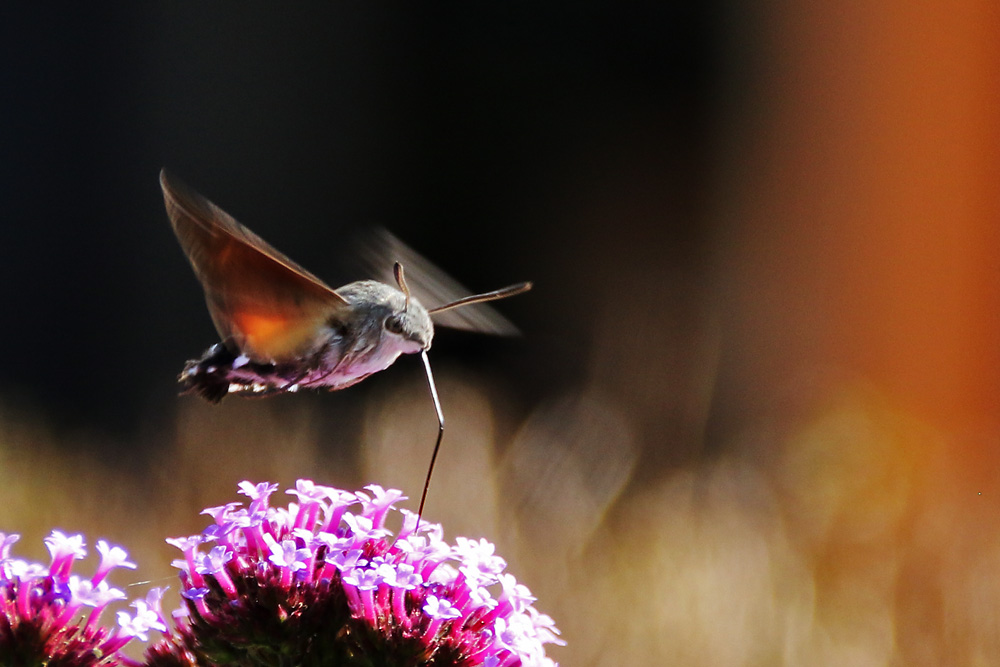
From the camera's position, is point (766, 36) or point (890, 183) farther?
point (766, 36)

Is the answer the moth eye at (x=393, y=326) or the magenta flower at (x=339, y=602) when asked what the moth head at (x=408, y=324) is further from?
the magenta flower at (x=339, y=602)

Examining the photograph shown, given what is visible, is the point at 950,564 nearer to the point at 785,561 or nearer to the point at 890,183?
the point at 785,561

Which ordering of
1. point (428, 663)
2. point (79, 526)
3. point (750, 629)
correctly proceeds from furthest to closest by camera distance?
point (79, 526) → point (750, 629) → point (428, 663)

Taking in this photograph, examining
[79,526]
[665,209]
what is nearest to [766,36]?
[665,209]

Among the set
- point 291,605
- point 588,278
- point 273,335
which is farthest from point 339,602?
point 588,278

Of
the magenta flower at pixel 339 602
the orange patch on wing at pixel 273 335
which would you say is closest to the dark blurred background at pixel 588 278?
the magenta flower at pixel 339 602

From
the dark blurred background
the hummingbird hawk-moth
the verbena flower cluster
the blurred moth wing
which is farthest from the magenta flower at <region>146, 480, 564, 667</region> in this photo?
the dark blurred background
